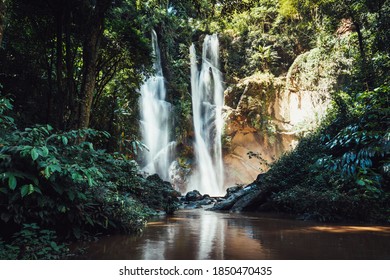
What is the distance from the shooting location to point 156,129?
18.7 meters

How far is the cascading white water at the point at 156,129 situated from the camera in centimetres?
1809

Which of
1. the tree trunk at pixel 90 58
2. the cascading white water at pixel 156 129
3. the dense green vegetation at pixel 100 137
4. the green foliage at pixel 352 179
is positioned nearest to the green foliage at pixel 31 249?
the dense green vegetation at pixel 100 137

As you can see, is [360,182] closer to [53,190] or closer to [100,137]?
[53,190]

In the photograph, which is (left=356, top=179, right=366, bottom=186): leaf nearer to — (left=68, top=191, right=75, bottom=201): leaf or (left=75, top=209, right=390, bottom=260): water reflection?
(left=75, top=209, right=390, bottom=260): water reflection

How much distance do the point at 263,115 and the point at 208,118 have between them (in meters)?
3.73

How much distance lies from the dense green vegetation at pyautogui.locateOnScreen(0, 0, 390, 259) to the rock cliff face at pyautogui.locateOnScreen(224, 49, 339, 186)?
12.9 ft

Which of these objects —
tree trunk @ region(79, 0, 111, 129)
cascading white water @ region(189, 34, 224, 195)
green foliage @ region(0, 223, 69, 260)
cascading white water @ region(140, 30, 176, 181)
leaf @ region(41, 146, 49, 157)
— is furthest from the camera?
cascading white water @ region(189, 34, 224, 195)

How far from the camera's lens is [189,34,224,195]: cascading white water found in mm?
19062

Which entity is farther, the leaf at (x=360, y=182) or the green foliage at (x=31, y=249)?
the leaf at (x=360, y=182)

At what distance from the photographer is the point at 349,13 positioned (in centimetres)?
1017

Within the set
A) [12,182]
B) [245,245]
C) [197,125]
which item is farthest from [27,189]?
[197,125]

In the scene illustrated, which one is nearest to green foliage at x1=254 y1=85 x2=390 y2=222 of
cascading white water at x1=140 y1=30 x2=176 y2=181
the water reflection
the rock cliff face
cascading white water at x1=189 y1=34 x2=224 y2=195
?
the water reflection

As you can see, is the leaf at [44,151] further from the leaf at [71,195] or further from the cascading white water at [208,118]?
the cascading white water at [208,118]
